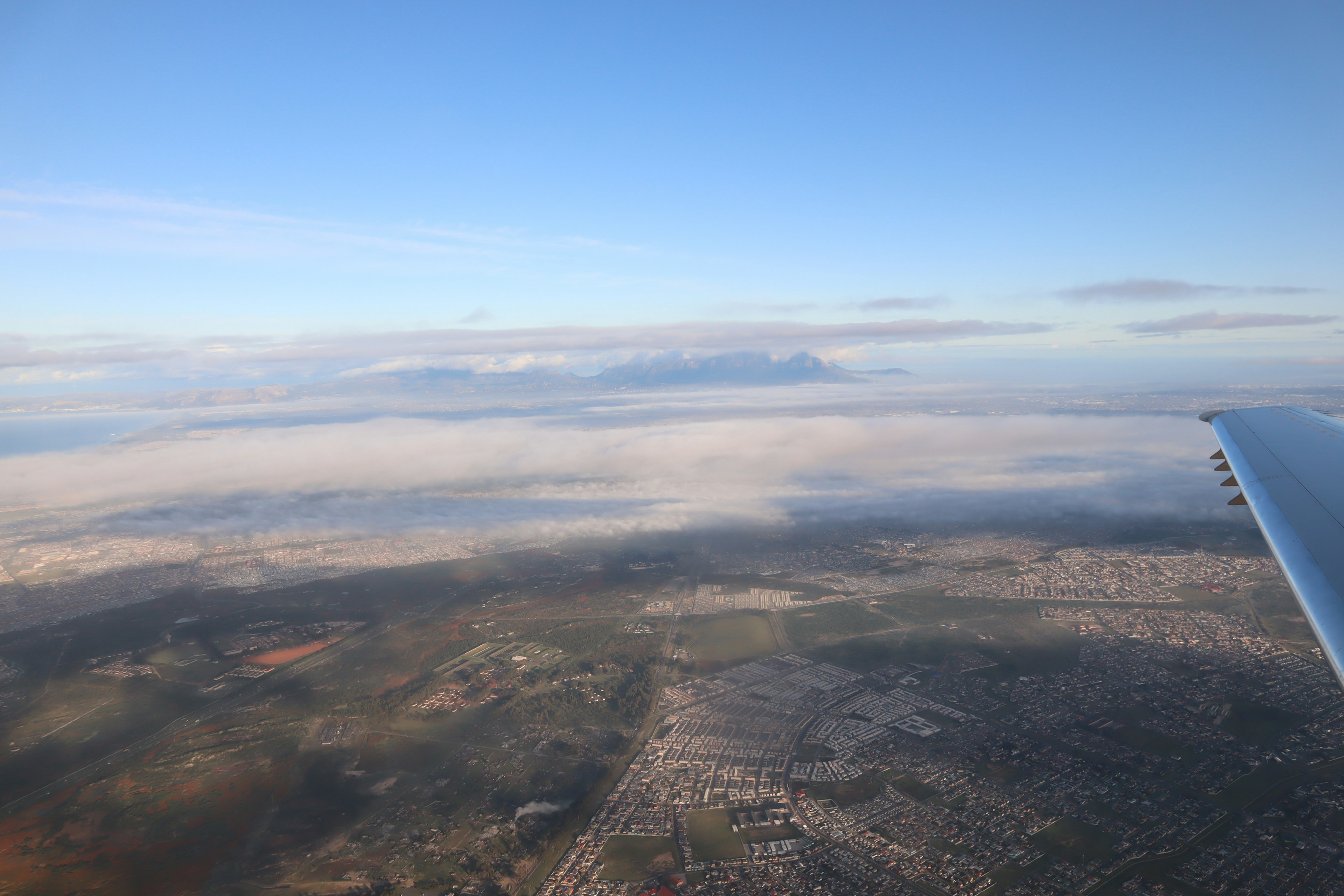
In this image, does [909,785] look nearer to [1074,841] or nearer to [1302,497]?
[1074,841]

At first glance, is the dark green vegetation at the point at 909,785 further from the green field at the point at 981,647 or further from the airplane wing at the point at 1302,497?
the airplane wing at the point at 1302,497

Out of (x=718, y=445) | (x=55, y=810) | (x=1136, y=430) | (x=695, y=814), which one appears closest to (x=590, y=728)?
Answer: (x=695, y=814)

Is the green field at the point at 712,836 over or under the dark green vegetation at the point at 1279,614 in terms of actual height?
over

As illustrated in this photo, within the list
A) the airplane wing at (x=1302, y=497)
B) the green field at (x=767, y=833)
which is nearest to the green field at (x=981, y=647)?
the green field at (x=767, y=833)

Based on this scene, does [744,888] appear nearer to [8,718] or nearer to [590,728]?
[590,728]

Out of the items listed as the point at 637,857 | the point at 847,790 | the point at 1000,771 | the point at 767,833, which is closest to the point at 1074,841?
the point at 1000,771

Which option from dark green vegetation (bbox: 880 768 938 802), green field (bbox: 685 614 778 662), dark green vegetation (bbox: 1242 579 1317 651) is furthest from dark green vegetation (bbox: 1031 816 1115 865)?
dark green vegetation (bbox: 1242 579 1317 651)
